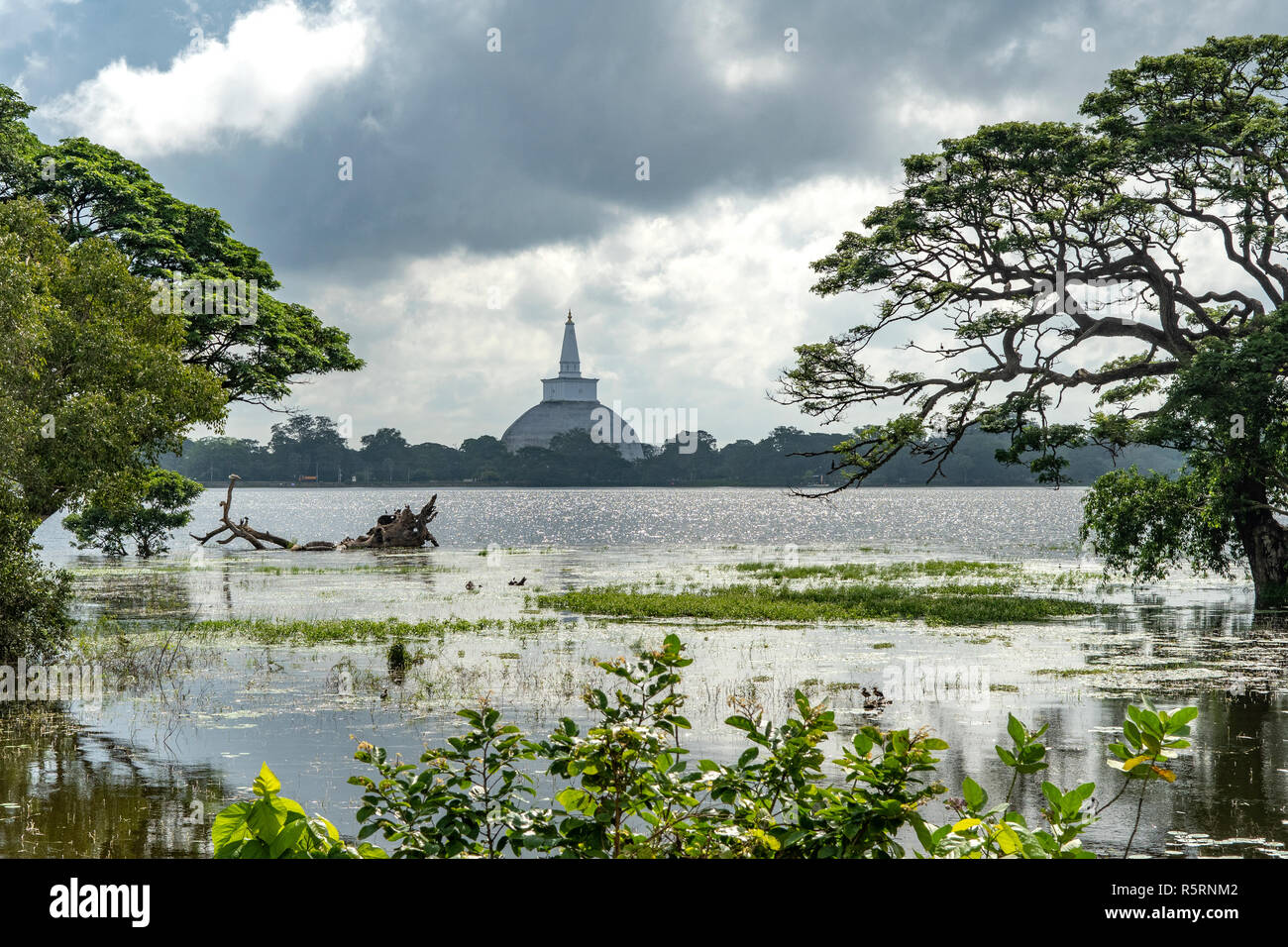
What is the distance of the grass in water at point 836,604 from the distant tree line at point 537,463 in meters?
125

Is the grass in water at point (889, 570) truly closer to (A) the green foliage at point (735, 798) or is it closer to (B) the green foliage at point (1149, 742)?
(A) the green foliage at point (735, 798)

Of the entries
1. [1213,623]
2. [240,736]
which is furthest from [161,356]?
[1213,623]

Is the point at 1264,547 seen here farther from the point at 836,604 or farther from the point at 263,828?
the point at 263,828

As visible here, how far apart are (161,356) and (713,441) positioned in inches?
6985

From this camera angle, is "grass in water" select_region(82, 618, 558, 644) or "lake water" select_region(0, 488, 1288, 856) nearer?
"lake water" select_region(0, 488, 1288, 856)

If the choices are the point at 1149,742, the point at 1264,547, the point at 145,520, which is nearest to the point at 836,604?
the point at 1264,547

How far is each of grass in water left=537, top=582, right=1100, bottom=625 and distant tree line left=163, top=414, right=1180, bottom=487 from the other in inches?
4921

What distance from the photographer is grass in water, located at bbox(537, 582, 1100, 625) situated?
22328 millimetres

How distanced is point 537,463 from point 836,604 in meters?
172

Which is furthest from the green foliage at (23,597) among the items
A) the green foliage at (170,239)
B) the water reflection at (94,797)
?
the green foliage at (170,239)

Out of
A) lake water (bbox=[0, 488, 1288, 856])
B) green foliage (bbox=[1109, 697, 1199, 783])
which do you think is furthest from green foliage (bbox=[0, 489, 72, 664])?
green foliage (bbox=[1109, 697, 1199, 783])

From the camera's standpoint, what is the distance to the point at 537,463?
636ft

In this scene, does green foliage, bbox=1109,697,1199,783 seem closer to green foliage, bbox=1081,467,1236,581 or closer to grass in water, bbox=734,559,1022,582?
green foliage, bbox=1081,467,1236,581
